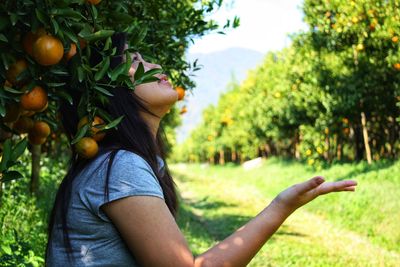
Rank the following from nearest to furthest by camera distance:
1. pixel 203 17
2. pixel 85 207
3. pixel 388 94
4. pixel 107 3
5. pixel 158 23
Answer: pixel 85 207 → pixel 107 3 → pixel 158 23 → pixel 203 17 → pixel 388 94

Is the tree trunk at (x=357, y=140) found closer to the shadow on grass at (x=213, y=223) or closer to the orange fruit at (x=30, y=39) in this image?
the shadow on grass at (x=213, y=223)

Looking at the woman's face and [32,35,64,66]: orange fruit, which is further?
the woman's face

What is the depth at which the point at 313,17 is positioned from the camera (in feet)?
42.5

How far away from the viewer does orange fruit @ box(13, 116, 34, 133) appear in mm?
2299

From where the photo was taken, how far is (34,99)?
184cm

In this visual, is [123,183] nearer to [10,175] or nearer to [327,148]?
[10,175]

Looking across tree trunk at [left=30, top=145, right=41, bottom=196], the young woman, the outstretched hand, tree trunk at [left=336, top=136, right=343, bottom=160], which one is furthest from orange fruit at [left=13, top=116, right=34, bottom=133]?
tree trunk at [left=336, top=136, right=343, bottom=160]

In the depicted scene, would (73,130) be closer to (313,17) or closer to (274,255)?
(274,255)

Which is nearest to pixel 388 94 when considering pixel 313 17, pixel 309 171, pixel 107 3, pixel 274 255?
pixel 313 17

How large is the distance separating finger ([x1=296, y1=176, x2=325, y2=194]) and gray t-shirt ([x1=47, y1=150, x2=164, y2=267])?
A: 497mm

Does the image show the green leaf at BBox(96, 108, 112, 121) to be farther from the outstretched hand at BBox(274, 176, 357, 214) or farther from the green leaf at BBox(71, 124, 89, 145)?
the outstretched hand at BBox(274, 176, 357, 214)

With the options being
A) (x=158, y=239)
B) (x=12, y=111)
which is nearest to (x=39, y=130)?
(x=12, y=111)

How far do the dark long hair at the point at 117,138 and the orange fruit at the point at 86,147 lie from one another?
35 mm

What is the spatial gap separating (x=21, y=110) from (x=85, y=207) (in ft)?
1.47
